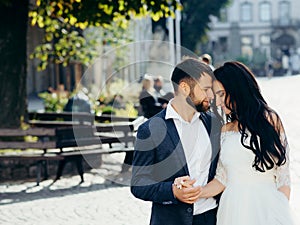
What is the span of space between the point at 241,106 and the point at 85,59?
16297 mm

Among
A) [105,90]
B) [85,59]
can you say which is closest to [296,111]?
[105,90]

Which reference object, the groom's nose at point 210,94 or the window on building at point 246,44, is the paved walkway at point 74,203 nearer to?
the groom's nose at point 210,94

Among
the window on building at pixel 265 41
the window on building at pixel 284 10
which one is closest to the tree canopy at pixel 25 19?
the window on building at pixel 265 41

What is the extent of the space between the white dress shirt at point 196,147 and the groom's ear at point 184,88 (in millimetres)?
122

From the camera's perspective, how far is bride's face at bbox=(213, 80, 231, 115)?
4.93 m

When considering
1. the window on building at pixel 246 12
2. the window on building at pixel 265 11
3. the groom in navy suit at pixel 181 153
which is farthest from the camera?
the window on building at pixel 246 12

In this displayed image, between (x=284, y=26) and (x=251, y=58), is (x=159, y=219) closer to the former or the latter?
(x=251, y=58)

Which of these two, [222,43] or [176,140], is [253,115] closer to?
[176,140]

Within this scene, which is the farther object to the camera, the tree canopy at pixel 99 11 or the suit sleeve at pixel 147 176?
the tree canopy at pixel 99 11

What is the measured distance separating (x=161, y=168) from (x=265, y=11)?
95.3m

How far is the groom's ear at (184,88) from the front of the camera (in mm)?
4852

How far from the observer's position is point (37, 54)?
2002 centimetres

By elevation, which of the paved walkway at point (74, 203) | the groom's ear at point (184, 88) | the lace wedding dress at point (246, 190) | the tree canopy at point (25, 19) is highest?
the tree canopy at point (25, 19)

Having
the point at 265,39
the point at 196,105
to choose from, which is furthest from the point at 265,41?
the point at 196,105
